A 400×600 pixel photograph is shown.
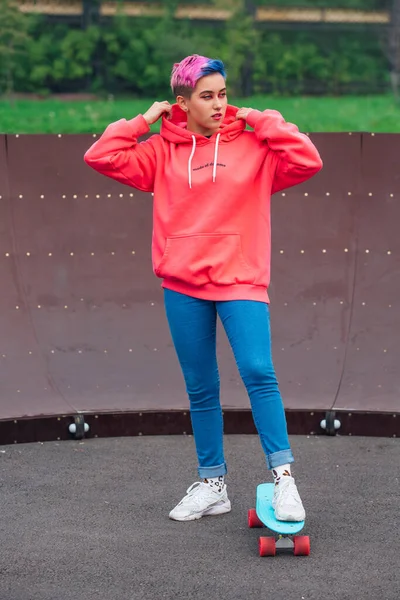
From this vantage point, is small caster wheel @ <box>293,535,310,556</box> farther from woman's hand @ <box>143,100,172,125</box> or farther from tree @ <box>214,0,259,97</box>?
tree @ <box>214,0,259,97</box>

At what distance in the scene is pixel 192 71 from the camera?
3393mm

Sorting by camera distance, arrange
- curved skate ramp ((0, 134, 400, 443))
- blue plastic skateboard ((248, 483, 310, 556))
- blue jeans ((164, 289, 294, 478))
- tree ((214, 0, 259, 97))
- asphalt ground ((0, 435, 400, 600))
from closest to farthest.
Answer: asphalt ground ((0, 435, 400, 600)) < blue plastic skateboard ((248, 483, 310, 556)) < blue jeans ((164, 289, 294, 478)) < curved skate ramp ((0, 134, 400, 443)) < tree ((214, 0, 259, 97))

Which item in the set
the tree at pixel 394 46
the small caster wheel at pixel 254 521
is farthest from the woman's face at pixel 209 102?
the tree at pixel 394 46

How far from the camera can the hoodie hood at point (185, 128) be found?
3457 millimetres

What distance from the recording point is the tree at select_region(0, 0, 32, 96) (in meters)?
9.88

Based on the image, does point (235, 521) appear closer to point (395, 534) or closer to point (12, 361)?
point (395, 534)

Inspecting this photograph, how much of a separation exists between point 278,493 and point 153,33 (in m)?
7.87

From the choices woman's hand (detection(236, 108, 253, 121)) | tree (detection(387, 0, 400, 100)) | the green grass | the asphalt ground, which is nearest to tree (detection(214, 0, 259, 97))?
the green grass

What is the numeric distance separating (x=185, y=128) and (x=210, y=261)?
55 cm

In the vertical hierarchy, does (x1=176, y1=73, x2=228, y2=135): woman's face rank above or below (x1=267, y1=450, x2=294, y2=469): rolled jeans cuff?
above

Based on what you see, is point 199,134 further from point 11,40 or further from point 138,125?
point 11,40

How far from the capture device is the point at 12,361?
5059mm

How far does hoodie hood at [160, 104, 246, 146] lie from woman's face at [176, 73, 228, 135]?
0.13 ft

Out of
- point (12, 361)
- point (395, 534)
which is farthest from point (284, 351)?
point (395, 534)
